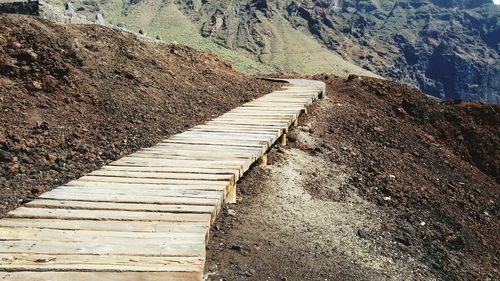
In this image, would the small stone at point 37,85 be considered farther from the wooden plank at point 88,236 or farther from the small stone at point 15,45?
the wooden plank at point 88,236

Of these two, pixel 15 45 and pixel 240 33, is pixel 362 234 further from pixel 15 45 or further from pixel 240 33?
pixel 240 33

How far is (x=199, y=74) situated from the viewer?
12.7 metres

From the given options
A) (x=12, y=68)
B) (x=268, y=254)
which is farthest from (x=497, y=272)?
(x=12, y=68)

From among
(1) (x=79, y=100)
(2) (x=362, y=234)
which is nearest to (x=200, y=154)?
(2) (x=362, y=234)

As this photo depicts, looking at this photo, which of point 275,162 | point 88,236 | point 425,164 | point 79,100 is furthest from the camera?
point 425,164

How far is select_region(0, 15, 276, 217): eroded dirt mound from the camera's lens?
639 centimetres

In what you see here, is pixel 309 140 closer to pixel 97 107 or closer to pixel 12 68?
pixel 97 107

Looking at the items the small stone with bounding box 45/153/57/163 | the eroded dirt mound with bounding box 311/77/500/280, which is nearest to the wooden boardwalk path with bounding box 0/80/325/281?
the small stone with bounding box 45/153/57/163

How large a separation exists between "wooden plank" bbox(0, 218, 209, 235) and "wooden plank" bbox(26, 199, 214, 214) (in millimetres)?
262

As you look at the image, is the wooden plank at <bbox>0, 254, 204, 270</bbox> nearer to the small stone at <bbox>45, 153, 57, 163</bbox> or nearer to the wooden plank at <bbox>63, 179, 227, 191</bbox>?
the wooden plank at <bbox>63, 179, 227, 191</bbox>

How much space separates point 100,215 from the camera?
379 centimetres

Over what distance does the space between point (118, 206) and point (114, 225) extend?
1.25ft

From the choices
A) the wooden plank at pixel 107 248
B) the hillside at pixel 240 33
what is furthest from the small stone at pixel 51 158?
the hillside at pixel 240 33

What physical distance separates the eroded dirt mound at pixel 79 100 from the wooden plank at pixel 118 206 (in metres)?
1.41
